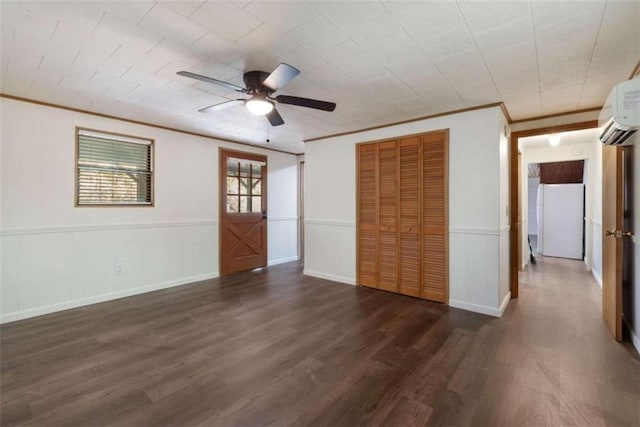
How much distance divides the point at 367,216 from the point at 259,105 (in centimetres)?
245

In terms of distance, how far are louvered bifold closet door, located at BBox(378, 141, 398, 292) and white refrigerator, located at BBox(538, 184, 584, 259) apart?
506 centimetres

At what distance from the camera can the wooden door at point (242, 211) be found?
199 inches

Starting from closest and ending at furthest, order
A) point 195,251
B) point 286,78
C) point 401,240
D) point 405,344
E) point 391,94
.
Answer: point 286,78 < point 405,344 < point 391,94 < point 401,240 < point 195,251

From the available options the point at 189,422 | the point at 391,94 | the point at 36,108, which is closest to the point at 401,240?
the point at 391,94

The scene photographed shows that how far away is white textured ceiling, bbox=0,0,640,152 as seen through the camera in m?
1.70

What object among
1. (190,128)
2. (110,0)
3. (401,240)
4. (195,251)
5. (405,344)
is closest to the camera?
(110,0)

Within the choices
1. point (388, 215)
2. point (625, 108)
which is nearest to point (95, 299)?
point (388, 215)

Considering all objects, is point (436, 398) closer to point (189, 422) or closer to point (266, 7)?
point (189, 422)

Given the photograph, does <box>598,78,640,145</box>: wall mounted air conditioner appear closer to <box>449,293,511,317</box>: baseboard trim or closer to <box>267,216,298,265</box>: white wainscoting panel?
<box>449,293,511,317</box>: baseboard trim

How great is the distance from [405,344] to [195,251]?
11.7 ft

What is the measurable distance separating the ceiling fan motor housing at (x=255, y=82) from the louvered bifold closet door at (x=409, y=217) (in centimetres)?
219

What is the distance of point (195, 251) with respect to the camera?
4.65 m

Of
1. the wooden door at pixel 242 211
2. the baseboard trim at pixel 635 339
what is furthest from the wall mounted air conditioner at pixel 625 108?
the wooden door at pixel 242 211

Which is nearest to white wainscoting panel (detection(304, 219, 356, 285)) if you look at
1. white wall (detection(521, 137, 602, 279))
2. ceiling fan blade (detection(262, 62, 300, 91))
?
ceiling fan blade (detection(262, 62, 300, 91))
